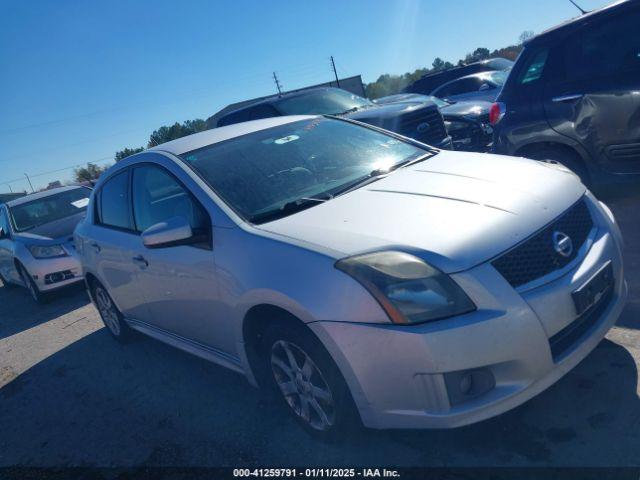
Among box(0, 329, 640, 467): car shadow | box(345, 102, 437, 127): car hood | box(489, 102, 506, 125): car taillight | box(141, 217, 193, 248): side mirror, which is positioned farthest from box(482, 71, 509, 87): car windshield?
box(141, 217, 193, 248): side mirror

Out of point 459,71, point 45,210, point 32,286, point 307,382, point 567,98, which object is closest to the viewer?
point 307,382

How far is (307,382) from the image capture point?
256 cm

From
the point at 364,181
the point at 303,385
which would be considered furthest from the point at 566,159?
the point at 303,385

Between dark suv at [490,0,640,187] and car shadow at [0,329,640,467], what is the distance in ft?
7.59

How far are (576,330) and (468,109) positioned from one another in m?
7.13

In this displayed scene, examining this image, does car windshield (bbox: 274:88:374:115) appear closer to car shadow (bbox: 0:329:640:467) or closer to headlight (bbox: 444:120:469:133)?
headlight (bbox: 444:120:469:133)

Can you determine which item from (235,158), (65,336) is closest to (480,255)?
(235,158)

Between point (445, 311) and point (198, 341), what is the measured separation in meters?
1.92

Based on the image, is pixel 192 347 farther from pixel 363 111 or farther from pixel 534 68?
pixel 363 111

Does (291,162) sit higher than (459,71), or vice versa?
(459,71)

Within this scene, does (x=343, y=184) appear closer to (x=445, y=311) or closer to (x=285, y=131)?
(x=285, y=131)

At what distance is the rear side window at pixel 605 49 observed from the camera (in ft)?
14.0

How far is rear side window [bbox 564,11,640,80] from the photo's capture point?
14.0 ft

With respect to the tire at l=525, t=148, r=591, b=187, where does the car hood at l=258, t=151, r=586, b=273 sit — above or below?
above
